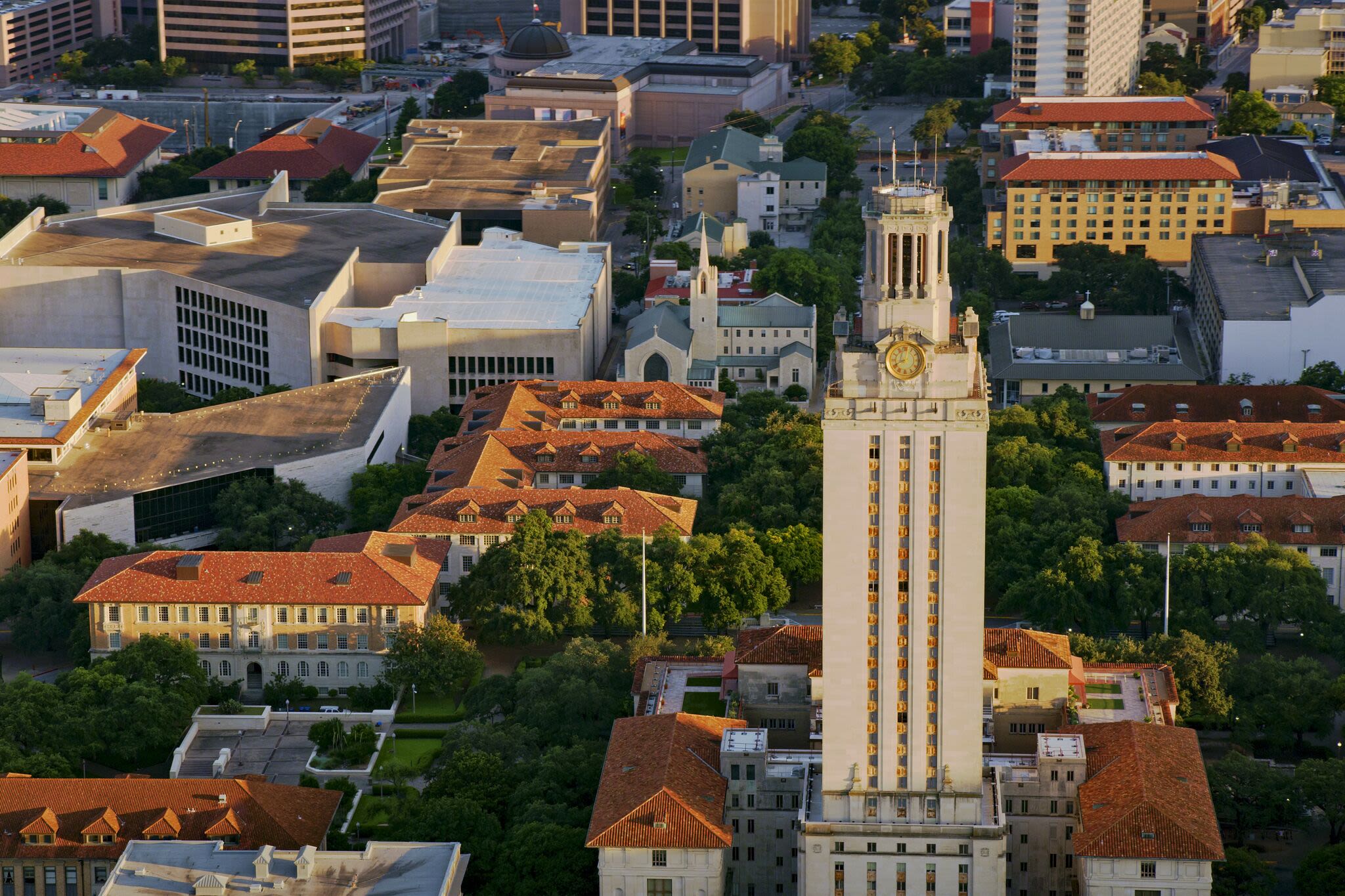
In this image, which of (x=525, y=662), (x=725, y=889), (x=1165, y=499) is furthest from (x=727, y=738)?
(x=1165, y=499)

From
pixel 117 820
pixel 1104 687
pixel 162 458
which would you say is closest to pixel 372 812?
pixel 117 820

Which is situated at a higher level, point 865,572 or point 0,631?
point 865,572

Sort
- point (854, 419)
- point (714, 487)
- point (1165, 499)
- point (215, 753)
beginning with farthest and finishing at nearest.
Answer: point (714, 487), point (1165, 499), point (215, 753), point (854, 419)

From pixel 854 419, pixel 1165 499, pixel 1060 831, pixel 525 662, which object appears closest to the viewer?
pixel 854 419

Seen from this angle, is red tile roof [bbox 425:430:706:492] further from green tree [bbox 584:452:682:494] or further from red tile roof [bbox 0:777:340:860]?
red tile roof [bbox 0:777:340:860]

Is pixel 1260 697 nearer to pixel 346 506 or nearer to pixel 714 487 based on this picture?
pixel 714 487

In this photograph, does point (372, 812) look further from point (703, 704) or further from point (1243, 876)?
point (1243, 876)

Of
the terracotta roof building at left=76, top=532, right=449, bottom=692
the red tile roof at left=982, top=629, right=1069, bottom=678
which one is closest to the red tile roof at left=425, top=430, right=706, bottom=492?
the terracotta roof building at left=76, top=532, right=449, bottom=692

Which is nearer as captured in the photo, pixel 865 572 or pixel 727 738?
pixel 865 572
